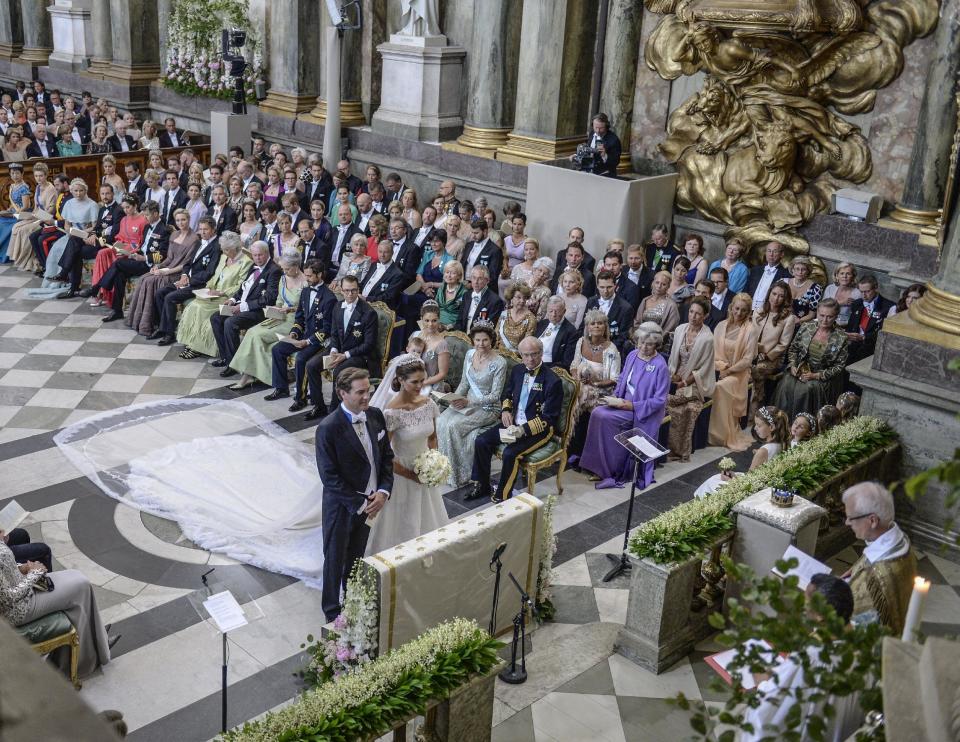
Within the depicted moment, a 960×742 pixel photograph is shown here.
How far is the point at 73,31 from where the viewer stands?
22.9m

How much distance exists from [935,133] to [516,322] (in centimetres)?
489

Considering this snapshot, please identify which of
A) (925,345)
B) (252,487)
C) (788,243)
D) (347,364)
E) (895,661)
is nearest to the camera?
(895,661)

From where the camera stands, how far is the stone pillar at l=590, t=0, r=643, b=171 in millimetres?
12547

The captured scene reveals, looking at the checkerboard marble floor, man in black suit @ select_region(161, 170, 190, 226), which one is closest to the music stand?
the checkerboard marble floor

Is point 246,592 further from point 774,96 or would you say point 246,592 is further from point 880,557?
point 774,96

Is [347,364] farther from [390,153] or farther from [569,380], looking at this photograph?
[390,153]

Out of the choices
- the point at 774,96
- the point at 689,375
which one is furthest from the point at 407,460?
the point at 774,96

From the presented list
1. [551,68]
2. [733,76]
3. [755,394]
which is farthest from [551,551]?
[551,68]

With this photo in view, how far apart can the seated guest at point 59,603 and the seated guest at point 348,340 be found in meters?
3.97

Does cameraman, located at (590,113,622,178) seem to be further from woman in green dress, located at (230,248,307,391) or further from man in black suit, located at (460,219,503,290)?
woman in green dress, located at (230,248,307,391)

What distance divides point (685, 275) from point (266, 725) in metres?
7.43

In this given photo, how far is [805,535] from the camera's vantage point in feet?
19.6

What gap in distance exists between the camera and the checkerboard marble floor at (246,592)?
5.43 meters

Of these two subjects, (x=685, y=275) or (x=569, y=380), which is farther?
(x=685, y=275)
